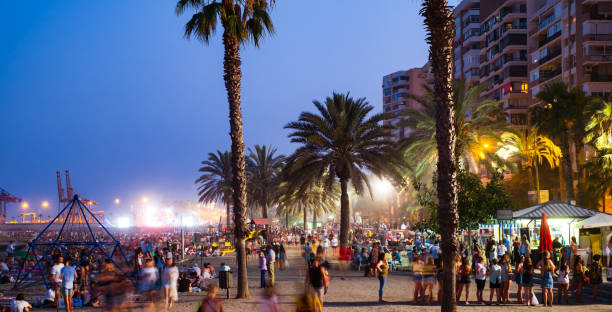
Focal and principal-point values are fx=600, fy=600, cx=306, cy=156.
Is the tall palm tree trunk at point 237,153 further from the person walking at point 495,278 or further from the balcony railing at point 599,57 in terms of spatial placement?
the balcony railing at point 599,57

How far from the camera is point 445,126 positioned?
1347 cm

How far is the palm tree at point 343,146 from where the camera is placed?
3200 centimetres

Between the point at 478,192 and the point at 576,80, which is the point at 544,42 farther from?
the point at 478,192

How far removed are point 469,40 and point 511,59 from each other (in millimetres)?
13965

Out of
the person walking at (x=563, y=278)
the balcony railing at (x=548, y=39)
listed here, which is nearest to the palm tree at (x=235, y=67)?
the person walking at (x=563, y=278)

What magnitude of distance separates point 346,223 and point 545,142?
23.8 m

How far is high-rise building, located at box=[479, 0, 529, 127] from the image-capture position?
82938mm

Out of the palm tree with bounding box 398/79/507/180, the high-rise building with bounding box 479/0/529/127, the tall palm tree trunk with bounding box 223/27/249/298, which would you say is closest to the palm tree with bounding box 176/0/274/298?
the tall palm tree trunk with bounding box 223/27/249/298

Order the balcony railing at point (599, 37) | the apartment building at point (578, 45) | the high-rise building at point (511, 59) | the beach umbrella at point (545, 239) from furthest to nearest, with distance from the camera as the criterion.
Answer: the high-rise building at point (511, 59) → the apartment building at point (578, 45) → the balcony railing at point (599, 37) → the beach umbrella at point (545, 239)

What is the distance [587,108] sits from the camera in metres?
45.6

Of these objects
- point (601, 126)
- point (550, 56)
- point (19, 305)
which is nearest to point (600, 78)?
point (550, 56)

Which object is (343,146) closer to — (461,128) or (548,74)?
(461,128)

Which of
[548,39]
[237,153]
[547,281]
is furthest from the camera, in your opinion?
[548,39]

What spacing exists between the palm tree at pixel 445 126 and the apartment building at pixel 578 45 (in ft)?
159
